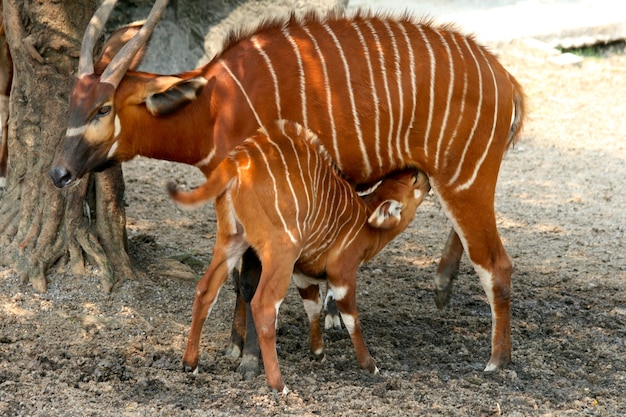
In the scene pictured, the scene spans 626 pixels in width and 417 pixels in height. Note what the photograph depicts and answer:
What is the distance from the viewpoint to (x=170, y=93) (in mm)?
4637

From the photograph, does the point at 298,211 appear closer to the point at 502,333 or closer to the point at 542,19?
the point at 502,333

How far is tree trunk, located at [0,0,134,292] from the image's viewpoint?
5.22 meters

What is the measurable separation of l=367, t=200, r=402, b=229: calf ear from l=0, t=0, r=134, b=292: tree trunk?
148cm

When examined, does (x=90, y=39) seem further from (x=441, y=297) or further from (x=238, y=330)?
(x=441, y=297)

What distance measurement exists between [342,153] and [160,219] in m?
2.63

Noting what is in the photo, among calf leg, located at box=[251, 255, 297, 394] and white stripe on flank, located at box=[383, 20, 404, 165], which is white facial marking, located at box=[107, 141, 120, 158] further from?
white stripe on flank, located at box=[383, 20, 404, 165]

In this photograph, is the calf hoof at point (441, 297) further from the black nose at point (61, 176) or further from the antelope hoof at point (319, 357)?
the black nose at point (61, 176)

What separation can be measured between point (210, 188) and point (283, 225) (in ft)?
1.26

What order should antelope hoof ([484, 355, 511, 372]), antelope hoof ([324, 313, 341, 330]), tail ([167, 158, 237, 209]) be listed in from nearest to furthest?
tail ([167, 158, 237, 209])
antelope hoof ([484, 355, 511, 372])
antelope hoof ([324, 313, 341, 330])

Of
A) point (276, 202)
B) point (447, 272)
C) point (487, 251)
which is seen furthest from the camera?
point (447, 272)

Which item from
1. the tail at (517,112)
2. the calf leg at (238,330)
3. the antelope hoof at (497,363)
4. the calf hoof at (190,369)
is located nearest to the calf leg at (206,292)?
the calf hoof at (190,369)

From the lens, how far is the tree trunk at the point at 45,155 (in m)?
5.22

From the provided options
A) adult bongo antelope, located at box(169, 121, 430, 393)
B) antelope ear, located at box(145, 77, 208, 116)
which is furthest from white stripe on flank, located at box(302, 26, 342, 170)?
antelope ear, located at box(145, 77, 208, 116)

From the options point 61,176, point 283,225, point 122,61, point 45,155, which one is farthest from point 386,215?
point 45,155
